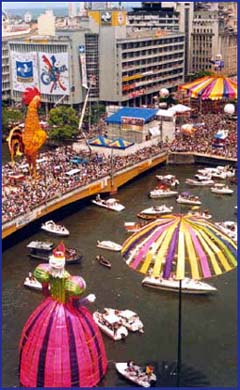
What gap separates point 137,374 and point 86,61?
60.0 m

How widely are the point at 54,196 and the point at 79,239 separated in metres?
4.55

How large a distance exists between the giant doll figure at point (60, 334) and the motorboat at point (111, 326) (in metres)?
5.17

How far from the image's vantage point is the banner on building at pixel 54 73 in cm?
8162

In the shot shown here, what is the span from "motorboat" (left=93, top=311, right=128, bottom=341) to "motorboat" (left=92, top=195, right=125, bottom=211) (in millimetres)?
18280

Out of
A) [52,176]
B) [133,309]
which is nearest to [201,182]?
[52,176]

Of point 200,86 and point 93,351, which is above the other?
point 200,86

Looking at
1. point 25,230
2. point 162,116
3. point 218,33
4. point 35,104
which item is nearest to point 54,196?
point 25,230

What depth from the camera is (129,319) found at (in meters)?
33.8

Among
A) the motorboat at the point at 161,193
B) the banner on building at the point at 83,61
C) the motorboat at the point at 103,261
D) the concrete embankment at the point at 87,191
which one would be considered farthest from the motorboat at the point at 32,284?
the banner on building at the point at 83,61

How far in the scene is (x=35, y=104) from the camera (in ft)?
175

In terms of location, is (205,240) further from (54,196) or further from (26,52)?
(26,52)

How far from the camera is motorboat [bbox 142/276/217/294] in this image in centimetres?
3725

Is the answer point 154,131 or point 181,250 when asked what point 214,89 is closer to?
point 154,131

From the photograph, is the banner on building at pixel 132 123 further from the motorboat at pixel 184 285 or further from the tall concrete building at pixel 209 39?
the tall concrete building at pixel 209 39
